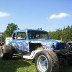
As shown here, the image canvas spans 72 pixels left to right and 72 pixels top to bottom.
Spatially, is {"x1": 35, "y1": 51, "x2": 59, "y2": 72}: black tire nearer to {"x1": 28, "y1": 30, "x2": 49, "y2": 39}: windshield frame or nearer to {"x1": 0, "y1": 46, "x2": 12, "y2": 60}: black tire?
{"x1": 28, "y1": 30, "x2": 49, "y2": 39}: windshield frame

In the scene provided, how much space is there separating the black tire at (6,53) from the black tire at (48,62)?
156 inches

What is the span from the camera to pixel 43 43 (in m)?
11.1

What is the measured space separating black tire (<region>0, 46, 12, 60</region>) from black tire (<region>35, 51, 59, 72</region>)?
3969 mm

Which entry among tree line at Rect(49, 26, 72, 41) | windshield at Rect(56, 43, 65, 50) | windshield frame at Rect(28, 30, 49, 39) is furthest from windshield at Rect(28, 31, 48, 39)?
tree line at Rect(49, 26, 72, 41)

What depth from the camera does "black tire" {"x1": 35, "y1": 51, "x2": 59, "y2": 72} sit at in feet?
28.3

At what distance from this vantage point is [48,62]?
29.0ft

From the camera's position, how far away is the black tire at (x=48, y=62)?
340 inches

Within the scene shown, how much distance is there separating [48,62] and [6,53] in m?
4.93

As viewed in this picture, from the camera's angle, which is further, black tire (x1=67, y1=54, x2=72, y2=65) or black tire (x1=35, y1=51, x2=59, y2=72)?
black tire (x1=67, y1=54, x2=72, y2=65)

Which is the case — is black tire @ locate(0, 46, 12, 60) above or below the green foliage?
below

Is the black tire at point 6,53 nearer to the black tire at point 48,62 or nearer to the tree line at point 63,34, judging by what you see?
the black tire at point 48,62

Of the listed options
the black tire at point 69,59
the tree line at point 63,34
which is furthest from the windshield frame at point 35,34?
the tree line at point 63,34

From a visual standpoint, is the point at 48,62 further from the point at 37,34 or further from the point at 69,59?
the point at 37,34

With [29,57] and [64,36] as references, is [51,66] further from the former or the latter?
[64,36]
